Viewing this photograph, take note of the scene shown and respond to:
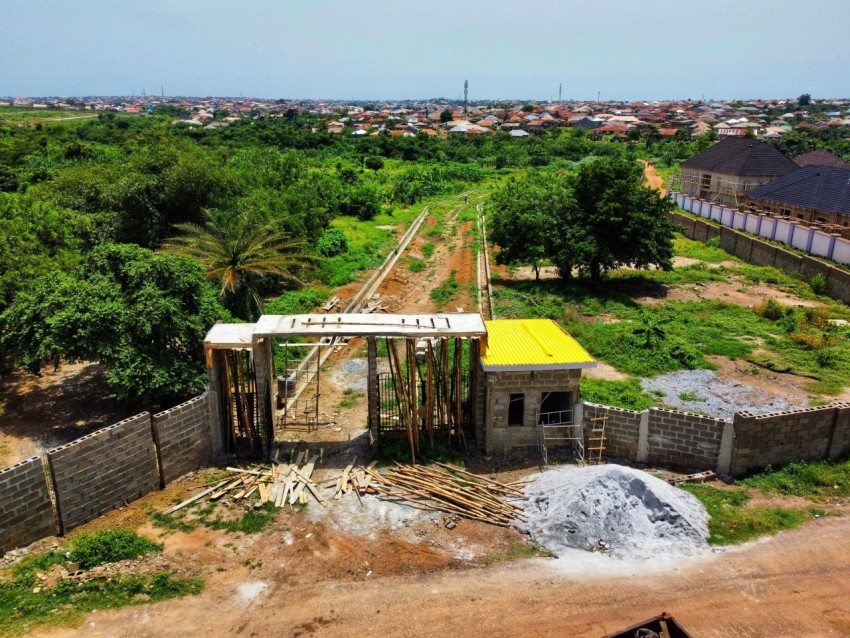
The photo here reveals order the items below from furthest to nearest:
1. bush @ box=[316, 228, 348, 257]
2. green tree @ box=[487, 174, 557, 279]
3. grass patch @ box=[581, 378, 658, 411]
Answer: bush @ box=[316, 228, 348, 257], green tree @ box=[487, 174, 557, 279], grass patch @ box=[581, 378, 658, 411]

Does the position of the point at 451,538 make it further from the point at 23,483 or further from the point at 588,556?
the point at 23,483

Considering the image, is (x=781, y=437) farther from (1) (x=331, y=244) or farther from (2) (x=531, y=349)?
(1) (x=331, y=244)

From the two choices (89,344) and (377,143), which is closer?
(89,344)

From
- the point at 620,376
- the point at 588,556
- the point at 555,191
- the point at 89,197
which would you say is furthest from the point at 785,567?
the point at 89,197

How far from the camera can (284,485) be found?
1134 cm

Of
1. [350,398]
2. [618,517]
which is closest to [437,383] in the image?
[350,398]

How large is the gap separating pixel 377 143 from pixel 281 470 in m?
64.9

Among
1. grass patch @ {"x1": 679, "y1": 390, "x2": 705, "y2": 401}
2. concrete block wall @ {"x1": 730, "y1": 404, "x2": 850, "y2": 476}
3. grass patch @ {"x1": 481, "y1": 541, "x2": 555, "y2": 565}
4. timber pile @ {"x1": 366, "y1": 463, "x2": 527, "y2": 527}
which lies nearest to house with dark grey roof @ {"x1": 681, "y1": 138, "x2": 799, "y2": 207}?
grass patch @ {"x1": 679, "y1": 390, "x2": 705, "y2": 401}

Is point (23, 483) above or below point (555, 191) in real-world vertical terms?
below

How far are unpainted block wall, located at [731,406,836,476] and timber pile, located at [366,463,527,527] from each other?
4.30 meters

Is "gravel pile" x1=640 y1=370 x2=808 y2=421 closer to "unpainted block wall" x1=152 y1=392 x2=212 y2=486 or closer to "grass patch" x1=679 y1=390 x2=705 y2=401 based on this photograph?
"grass patch" x1=679 y1=390 x2=705 y2=401

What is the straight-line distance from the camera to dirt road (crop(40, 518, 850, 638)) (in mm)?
8211

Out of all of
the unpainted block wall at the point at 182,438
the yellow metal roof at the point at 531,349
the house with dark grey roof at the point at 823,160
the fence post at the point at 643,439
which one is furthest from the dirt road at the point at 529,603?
the house with dark grey roof at the point at 823,160

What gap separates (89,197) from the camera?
24125 millimetres
